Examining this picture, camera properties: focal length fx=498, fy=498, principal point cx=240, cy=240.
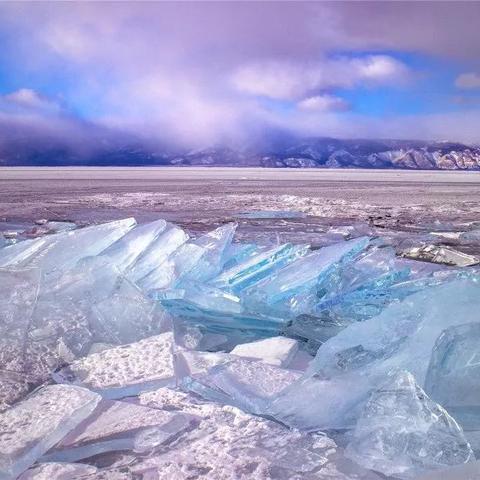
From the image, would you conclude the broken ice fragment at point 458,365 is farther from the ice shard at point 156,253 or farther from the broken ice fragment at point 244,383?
the ice shard at point 156,253

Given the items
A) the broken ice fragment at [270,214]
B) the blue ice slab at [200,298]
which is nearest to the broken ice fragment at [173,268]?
the blue ice slab at [200,298]

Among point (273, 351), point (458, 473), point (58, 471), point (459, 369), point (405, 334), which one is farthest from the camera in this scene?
point (273, 351)

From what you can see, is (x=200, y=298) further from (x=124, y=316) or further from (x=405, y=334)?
(x=405, y=334)

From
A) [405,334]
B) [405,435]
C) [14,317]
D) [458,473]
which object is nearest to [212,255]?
[14,317]

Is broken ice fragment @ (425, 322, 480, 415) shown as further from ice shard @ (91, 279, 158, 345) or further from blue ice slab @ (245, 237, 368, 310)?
ice shard @ (91, 279, 158, 345)

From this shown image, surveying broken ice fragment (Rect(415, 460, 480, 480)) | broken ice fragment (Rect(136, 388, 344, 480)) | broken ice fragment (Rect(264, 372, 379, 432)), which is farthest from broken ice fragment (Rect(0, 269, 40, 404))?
broken ice fragment (Rect(415, 460, 480, 480))

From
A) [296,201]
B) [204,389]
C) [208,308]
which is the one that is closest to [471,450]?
[204,389]

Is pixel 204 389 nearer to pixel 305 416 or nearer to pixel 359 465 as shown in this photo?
pixel 305 416
